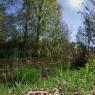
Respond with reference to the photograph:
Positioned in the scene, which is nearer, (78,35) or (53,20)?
(78,35)

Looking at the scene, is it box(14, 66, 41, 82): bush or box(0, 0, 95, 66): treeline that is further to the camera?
box(0, 0, 95, 66): treeline

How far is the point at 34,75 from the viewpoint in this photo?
1038cm

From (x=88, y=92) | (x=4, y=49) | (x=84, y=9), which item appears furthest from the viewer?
(x=4, y=49)

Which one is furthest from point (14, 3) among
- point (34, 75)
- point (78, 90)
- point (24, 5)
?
point (78, 90)

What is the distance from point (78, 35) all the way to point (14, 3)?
9.58 meters

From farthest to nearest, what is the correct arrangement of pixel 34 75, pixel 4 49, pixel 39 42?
pixel 39 42 < pixel 4 49 < pixel 34 75

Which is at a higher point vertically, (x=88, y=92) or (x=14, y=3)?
(x=14, y=3)

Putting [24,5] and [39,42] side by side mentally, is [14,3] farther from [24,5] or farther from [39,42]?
[39,42]

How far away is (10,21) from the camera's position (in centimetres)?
4219

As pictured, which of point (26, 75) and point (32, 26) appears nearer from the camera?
point (26, 75)

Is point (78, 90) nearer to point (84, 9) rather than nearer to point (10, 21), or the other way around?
point (84, 9)

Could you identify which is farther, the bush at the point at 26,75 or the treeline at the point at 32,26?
the treeline at the point at 32,26

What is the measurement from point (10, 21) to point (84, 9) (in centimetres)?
928

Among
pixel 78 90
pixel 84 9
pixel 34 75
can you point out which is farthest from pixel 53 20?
pixel 78 90
